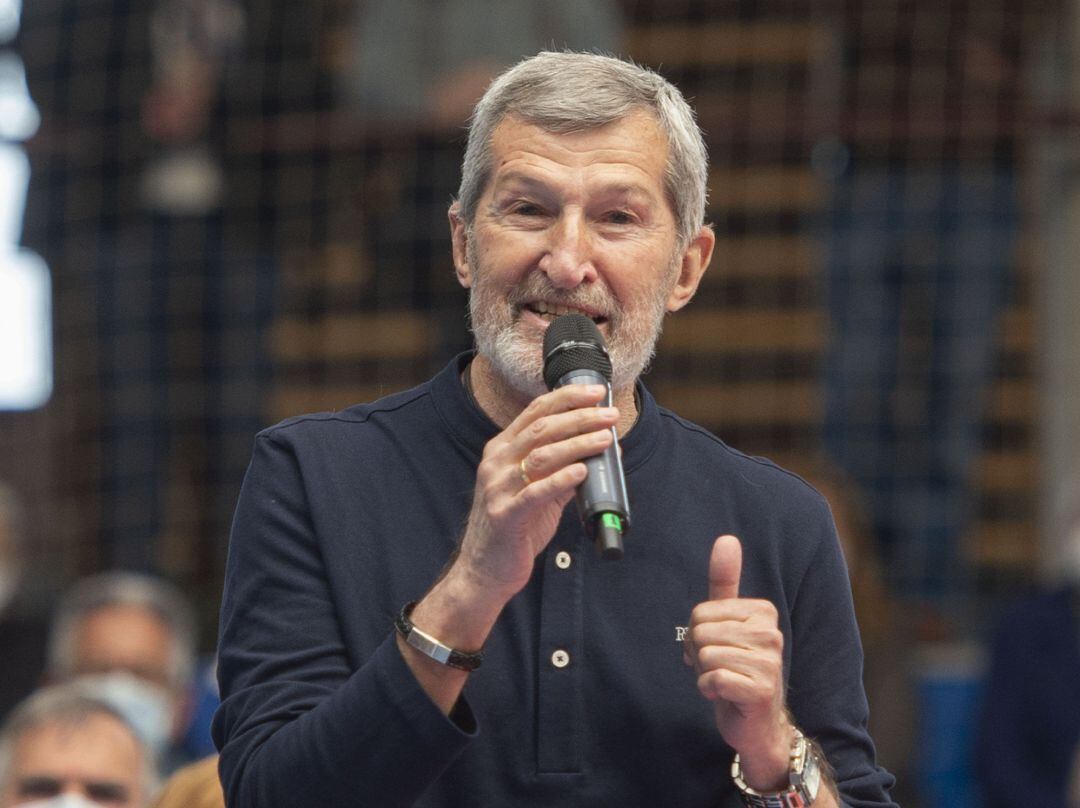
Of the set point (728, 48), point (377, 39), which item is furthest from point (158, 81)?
point (728, 48)

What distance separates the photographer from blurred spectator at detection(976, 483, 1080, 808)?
544 cm

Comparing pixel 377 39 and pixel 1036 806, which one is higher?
pixel 377 39

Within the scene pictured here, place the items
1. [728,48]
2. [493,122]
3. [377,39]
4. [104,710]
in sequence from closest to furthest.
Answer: [493,122] < [104,710] < [377,39] < [728,48]

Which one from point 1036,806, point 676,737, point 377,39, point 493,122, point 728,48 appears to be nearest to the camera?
point 676,737

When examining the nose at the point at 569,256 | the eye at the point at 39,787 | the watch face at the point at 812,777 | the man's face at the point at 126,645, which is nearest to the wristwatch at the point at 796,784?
the watch face at the point at 812,777

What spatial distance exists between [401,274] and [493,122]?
4.26 meters

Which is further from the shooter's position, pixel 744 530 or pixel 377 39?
pixel 377 39

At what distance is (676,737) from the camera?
2199 millimetres

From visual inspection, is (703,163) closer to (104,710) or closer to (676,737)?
(676,737)

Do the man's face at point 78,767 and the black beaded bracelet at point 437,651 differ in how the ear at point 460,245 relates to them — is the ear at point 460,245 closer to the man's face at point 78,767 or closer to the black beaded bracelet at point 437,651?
the black beaded bracelet at point 437,651

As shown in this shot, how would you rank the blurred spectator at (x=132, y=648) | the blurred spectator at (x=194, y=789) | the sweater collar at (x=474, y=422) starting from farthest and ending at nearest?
the blurred spectator at (x=132, y=648)
the blurred spectator at (x=194, y=789)
the sweater collar at (x=474, y=422)

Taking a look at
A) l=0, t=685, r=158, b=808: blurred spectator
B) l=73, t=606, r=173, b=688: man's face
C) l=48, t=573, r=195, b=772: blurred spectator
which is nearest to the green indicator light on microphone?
l=0, t=685, r=158, b=808: blurred spectator

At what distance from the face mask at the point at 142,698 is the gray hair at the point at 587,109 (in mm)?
2920

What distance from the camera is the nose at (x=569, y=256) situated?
223cm
